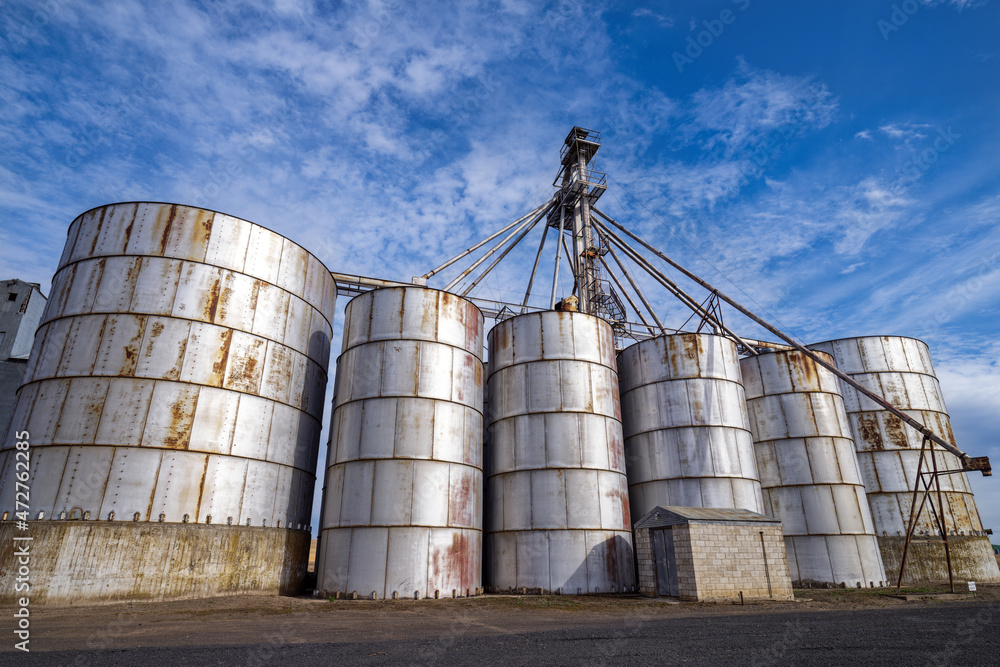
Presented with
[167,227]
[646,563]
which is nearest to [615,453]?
[646,563]

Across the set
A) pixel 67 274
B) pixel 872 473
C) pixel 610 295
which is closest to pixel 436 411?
Answer: pixel 67 274

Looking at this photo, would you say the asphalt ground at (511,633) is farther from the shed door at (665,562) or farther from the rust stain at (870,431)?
the rust stain at (870,431)

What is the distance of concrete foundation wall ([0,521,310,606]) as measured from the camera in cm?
1323

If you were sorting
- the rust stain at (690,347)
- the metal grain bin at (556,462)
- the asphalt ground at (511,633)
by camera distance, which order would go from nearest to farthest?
the asphalt ground at (511,633) < the metal grain bin at (556,462) < the rust stain at (690,347)

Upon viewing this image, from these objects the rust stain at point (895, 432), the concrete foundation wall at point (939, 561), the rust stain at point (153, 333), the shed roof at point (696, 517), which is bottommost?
the concrete foundation wall at point (939, 561)

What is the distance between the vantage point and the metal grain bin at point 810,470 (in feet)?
68.5

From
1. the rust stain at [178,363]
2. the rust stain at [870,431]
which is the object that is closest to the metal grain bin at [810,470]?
the rust stain at [870,431]

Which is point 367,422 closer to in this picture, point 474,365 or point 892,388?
point 474,365

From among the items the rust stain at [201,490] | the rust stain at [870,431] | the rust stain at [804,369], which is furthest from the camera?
the rust stain at [870,431]

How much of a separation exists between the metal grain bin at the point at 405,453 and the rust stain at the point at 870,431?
1982 centimetres

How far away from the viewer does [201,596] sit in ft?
48.4

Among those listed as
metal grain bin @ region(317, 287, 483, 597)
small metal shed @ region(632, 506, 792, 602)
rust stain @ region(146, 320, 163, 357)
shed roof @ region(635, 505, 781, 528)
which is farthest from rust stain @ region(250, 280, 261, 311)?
small metal shed @ region(632, 506, 792, 602)

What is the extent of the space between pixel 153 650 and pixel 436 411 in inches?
401

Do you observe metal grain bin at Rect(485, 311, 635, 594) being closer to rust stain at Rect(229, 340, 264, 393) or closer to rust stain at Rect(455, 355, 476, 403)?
rust stain at Rect(455, 355, 476, 403)
